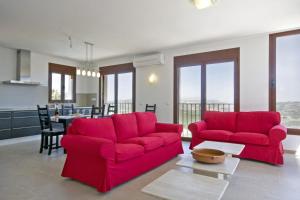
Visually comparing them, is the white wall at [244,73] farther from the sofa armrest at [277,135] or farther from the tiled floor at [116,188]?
the tiled floor at [116,188]

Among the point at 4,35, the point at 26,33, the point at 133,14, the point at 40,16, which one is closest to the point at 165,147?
the point at 133,14

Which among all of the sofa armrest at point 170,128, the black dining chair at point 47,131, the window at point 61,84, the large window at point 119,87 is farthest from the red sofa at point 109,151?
the window at point 61,84

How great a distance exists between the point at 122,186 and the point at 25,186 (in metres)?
1.25

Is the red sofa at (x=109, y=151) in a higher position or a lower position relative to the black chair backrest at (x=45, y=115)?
lower

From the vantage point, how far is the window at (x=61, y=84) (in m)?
6.70

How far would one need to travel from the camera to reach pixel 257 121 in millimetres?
3922

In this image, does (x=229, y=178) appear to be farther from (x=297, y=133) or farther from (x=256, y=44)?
(x=256, y=44)

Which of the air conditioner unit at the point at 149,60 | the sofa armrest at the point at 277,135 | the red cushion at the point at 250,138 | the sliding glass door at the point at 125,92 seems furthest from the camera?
the sliding glass door at the point at 125,92

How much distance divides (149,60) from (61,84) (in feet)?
11.1

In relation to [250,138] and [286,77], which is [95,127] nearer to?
[250,138]

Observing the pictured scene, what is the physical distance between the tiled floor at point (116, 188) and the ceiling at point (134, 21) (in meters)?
2.67

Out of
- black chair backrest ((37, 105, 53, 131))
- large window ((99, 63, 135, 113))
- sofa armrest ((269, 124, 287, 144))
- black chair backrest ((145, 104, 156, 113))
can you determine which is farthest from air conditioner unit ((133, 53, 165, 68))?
sofa armrest ((269, 124, 287, 144))

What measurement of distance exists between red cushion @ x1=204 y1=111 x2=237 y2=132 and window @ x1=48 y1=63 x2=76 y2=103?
5.15 metres

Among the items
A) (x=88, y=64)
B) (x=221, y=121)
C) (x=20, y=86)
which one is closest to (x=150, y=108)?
(x=221, y=121)
